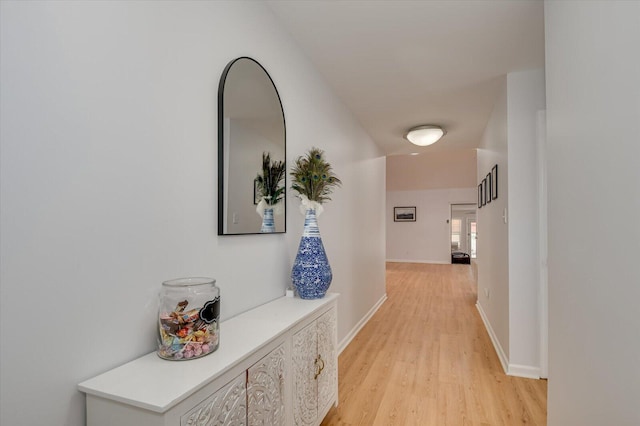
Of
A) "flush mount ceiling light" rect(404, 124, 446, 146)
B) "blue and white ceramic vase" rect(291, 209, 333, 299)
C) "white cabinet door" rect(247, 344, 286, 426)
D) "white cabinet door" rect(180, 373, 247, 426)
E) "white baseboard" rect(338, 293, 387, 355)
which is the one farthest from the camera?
"flush mount ceiling light" rect(404, 124, 446, 146)

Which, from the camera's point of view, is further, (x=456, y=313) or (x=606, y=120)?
(x=456, y=313)

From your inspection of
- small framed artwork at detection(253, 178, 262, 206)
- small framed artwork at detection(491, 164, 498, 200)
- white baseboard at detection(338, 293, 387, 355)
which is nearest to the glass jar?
small framed artwork at detection(253, 178, 262, 206)

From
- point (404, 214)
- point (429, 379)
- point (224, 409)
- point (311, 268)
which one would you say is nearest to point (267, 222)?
point (311, 268)

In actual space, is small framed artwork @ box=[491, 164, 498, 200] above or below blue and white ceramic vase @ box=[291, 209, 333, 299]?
above

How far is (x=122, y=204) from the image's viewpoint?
112 centimetres

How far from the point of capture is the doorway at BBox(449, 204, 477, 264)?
35.2 ft

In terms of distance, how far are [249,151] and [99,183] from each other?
32.7 inches

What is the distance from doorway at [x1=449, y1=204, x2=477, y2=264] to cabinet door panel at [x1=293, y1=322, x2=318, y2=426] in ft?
32.0

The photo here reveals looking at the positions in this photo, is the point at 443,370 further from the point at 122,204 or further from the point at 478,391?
the point at 122,204

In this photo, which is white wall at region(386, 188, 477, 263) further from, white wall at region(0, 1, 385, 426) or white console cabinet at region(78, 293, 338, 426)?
white wall at region(0, 1, 385, 426)

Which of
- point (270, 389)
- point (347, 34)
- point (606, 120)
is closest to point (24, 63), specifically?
point (270, 389)

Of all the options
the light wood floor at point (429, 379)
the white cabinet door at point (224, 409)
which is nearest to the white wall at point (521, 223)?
the light wood floor at point (429, 379)

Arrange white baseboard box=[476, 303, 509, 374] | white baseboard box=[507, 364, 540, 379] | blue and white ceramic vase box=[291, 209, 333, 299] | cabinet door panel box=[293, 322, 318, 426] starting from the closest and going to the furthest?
1. cabinet door panel box=[293, 322, 318, 426]
2. blue and white ceramic vase box=[291, 209, 333, 299]
3. white baseboard box=[507, 364, 540, 379]
4. white baseboard box=[476, 303, 509, 374]

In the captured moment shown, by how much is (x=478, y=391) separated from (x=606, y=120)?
2075 mm
